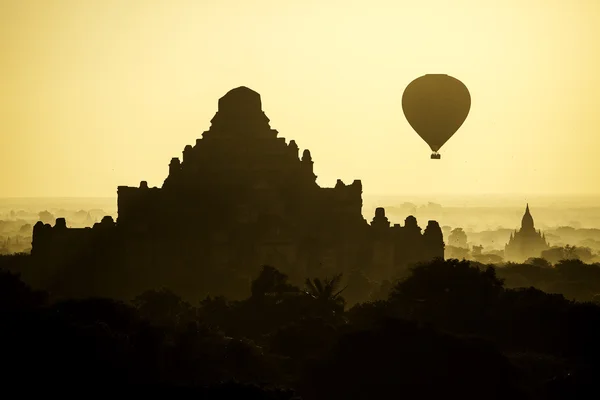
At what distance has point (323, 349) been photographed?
8375 cm

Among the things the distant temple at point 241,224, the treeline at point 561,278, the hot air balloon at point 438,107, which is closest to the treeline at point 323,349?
the hot air balloon at point 438,107

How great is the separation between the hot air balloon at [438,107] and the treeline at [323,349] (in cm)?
2488

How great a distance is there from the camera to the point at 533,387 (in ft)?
243

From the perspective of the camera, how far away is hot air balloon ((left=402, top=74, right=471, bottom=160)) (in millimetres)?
126250

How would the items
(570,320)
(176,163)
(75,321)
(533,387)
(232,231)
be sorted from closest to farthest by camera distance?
(533,387) → (75,321) → (570,320) → (232,231) → (176,163)

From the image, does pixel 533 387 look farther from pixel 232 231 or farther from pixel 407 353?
pixel 232 231

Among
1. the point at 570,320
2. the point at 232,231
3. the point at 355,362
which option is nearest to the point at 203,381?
the point at 355,362

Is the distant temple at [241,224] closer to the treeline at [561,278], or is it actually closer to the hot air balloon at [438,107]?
the hot air balloon at [438,107]

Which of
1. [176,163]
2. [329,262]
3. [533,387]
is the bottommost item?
[533,387]

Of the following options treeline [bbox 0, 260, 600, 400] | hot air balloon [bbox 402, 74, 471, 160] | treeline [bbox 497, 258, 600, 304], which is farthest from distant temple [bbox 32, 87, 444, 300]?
treeline [bbox 0, 260, 600, 400]

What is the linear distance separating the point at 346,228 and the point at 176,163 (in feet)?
50.6

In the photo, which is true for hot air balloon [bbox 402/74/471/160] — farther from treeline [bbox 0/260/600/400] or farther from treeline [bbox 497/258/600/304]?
treeline [bbox 0/260/600/400]

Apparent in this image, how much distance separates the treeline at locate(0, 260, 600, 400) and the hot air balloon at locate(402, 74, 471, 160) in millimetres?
24885

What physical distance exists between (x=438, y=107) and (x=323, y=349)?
4570 centimetres
